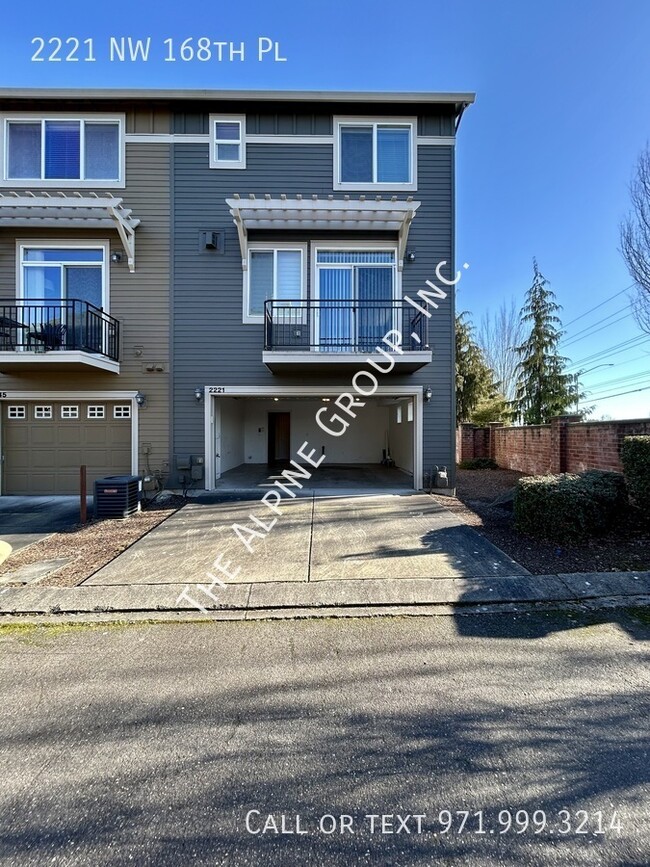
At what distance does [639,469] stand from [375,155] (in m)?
8.51

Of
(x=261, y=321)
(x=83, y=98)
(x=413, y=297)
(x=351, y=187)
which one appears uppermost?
(x=83, y=98)

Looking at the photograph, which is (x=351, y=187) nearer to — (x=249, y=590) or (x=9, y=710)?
(x=249, y=590)

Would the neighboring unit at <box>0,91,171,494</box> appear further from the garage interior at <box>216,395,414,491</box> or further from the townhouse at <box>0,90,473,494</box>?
the garage interior at <box>216,395,414,491</box>

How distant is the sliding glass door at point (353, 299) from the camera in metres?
8.98

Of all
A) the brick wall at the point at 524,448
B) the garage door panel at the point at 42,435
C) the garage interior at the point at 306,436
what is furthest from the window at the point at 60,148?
the brick wall at the point at 524,448

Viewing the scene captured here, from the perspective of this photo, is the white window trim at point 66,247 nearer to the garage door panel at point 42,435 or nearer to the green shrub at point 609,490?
the garage door panel at point 42,435

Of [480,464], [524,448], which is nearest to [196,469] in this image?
[524,448]

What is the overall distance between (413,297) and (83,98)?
28.0ft

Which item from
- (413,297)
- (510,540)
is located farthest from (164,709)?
(413,297)

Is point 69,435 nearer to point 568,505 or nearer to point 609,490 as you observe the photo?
point 568,505

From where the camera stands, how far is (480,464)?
47.3ft

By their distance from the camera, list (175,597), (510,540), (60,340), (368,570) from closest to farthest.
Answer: (175,597) < (368,570) < (510,540) < (60,340)

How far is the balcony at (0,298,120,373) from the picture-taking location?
812 centimetres

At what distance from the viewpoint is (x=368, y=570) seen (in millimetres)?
4656
